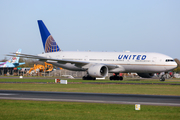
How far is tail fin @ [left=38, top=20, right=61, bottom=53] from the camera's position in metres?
64.9

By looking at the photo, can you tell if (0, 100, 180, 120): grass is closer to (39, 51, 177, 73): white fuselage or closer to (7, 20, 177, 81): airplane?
(7, 20, 177, 81): airplane

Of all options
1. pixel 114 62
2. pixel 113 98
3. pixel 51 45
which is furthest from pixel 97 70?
pixel 113 98

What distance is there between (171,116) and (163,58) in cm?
3755

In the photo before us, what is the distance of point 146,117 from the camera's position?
15477mm

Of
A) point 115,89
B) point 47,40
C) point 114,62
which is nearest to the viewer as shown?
point 115,89

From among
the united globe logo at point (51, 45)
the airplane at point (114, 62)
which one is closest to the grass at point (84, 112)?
the airplane at point (114, 62)

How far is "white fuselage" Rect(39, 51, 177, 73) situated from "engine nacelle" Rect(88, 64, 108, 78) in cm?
203

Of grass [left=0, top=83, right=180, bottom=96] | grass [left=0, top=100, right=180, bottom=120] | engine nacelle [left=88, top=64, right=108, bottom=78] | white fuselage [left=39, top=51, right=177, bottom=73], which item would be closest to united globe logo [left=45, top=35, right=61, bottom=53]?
white fuselage [left=39, top=51, right=177, bottom=73]

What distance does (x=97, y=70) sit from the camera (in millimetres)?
51844

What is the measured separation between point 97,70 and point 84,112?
114 feet

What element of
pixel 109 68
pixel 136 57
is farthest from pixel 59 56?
pixel 136 57

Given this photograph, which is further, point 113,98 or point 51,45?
point 51,45

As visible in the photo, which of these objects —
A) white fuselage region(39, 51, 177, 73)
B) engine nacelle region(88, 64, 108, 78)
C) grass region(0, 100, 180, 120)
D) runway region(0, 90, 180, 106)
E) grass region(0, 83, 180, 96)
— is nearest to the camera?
grass region(0, 100, 180, 120)

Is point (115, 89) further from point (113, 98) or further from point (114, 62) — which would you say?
point (114, 62)
